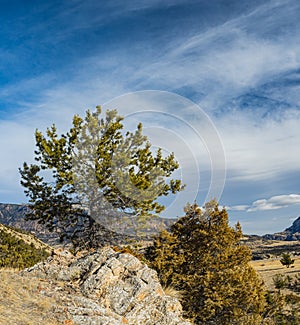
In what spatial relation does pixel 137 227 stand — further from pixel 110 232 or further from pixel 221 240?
pixel 221 240

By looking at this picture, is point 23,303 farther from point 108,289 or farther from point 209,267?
point 209,267

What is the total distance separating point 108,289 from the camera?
14414 mm

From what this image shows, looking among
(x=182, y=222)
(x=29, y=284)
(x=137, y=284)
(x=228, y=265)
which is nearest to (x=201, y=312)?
(x=228, y=265)

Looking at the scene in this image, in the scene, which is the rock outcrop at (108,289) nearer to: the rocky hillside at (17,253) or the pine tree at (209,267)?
the pine tree at (209,267)

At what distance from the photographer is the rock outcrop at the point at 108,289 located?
41.2 feet

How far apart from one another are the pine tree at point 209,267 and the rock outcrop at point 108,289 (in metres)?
8.42

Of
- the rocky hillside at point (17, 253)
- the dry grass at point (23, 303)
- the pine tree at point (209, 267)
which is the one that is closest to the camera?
the dry grass at point (23, 303)

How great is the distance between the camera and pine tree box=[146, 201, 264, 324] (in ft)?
77.2

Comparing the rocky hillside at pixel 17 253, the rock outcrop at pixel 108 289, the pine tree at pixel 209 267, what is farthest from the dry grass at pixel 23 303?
the rocky hillside at pixel 17 253

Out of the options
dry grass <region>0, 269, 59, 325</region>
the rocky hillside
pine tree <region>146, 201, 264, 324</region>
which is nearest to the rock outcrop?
dry grass <region>0, 269, 59, 325</region>

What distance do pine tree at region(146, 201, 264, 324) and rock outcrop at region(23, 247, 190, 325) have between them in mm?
8417

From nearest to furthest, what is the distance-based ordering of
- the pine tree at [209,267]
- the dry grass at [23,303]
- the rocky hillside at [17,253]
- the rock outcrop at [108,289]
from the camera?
the dry grass at [23,303], the rock outcrop at [108,289], the pine tree at [209,267], the rocky hillside at [17,253]

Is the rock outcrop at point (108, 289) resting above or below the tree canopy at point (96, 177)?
below

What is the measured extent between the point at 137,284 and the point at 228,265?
470 inches
